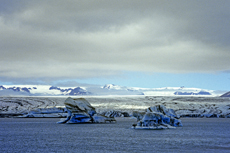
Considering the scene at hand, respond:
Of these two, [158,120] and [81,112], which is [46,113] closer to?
[81,112]

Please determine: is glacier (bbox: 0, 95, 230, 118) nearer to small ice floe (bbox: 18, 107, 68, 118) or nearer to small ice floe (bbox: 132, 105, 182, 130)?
small ice floe (bbox: 18, 107, 68, 118)

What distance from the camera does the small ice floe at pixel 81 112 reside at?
249 feet

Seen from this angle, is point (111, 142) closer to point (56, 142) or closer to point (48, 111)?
point (56, 142)

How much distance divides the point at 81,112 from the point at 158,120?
2192 cm

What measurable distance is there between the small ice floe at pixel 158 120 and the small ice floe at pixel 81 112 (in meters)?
14.8

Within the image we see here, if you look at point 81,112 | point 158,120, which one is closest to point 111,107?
point 81,112

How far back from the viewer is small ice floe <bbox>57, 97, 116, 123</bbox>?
75.9m

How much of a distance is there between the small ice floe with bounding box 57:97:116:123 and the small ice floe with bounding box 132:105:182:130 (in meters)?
14.8

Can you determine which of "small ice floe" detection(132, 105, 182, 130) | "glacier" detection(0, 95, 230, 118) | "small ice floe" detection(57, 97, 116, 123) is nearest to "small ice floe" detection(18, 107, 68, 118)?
"glacier" detection(0, 95, 230, 118)

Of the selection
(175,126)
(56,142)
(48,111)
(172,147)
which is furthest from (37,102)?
(172,147)

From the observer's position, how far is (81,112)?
77.2m

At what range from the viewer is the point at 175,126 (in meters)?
69.8

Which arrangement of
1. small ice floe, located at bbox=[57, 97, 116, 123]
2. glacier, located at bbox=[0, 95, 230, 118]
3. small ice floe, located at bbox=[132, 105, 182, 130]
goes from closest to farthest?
small ice floe, located at bbox=[132, 105, 182, 130], small ice floe, located at bbox=[57, 97, 116, 123], glacier, located at bbox=[0, 95, 230, 118]

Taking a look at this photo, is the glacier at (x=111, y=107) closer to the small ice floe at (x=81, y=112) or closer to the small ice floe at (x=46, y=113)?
the small ice floe at (x=46, y=113)
